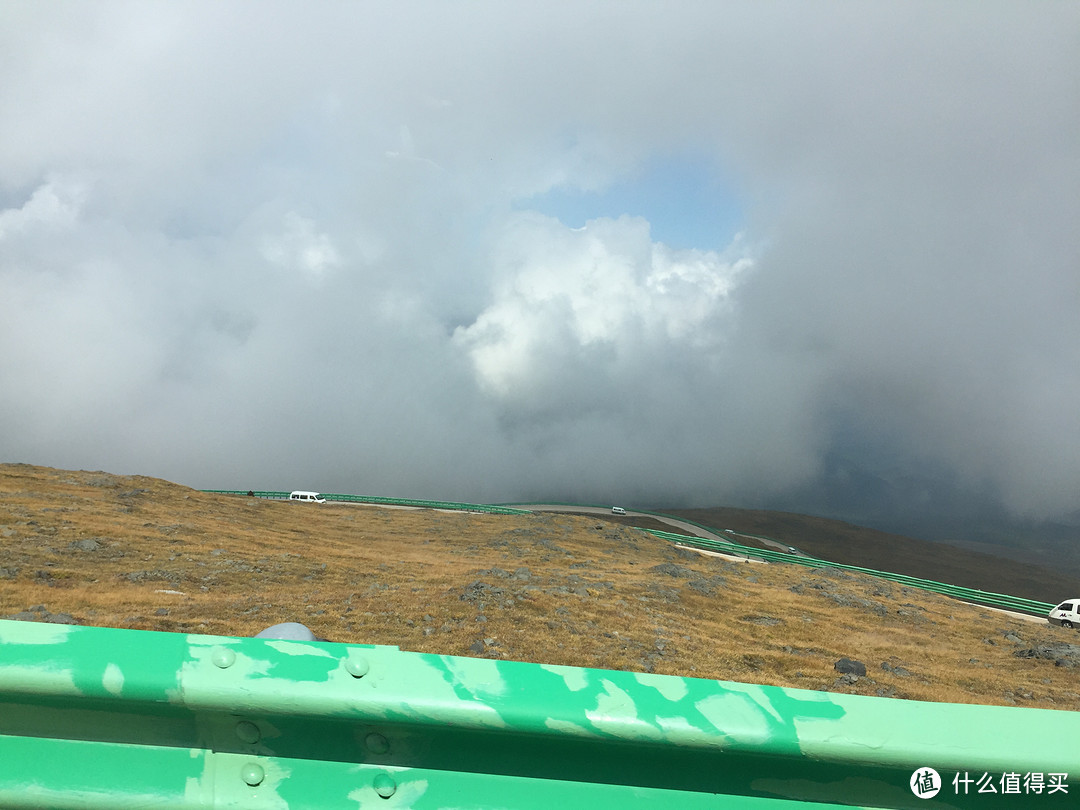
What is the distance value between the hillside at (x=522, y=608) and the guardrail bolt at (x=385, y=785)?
30.1ft

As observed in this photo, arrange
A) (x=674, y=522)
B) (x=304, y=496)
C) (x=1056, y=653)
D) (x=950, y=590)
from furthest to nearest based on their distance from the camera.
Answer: (x=674, y=522)
(x=304, y=496)
(x=950, y=590)
(x=1056, y=653)

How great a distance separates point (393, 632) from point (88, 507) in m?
34.1

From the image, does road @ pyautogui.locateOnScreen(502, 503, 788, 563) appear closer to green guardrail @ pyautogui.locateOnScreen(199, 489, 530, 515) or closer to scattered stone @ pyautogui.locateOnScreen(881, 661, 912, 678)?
green guardrail @ pyautogui.locateOnScreen(199, 489, 530, 515)

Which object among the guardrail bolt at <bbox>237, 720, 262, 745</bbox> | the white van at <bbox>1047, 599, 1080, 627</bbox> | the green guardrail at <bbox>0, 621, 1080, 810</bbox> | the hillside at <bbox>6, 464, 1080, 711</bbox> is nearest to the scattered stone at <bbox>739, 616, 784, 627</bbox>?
the hillside at <bbox>6, 464, 1080, 711</bbox>

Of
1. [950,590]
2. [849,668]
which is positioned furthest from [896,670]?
[950,590]

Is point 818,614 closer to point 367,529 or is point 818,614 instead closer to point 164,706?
point 164,706

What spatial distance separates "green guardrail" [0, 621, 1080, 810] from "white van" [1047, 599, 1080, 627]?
175 feet

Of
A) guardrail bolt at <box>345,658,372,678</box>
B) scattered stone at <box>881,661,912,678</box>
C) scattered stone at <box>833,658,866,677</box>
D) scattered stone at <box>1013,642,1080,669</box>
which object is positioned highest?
guardrail bolt at <box>345,658,372,678</box>

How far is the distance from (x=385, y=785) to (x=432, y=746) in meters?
0.23

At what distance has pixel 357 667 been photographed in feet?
7.70

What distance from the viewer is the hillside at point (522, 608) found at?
48.2 ft

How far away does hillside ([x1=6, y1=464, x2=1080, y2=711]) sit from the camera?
48.2 ft

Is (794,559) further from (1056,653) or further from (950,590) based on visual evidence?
(1056,653)

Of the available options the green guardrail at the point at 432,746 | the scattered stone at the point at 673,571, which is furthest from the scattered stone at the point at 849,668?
the green guardrail at the point at 432,746
